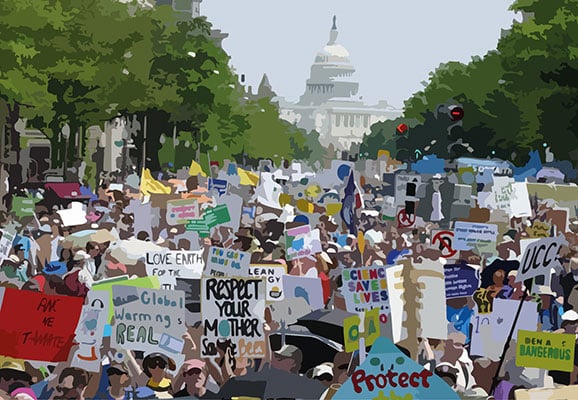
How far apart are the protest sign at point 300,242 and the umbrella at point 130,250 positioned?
6.46 feet

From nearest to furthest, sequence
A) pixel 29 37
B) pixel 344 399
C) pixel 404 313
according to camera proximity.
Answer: pixel 344 399 < pixel 404 313 < pixel 29 37

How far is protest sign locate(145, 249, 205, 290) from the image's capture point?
1739 cm

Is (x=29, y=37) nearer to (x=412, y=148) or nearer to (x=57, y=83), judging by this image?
(x=57, y=83)

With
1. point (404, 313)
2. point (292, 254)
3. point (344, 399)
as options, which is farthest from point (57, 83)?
point (344, 399)

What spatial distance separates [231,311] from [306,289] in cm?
205

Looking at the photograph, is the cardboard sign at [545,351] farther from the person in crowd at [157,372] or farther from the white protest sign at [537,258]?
the person in crowd at [157,372]

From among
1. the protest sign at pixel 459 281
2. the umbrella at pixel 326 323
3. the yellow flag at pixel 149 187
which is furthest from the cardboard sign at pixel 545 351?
the yellow flag at pixel 149 187

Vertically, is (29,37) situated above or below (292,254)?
above

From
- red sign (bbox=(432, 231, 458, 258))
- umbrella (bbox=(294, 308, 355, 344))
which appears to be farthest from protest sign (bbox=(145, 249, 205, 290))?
red sign (bbox=(432, 231, 458, 258))

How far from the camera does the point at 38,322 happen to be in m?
Answer: 12.9

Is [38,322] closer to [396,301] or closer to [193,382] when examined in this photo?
[193,382]

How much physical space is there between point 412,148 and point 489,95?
19.4 meters

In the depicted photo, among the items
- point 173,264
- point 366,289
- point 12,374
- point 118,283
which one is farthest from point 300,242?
point 12,374

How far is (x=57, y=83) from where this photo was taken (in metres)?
51.0
